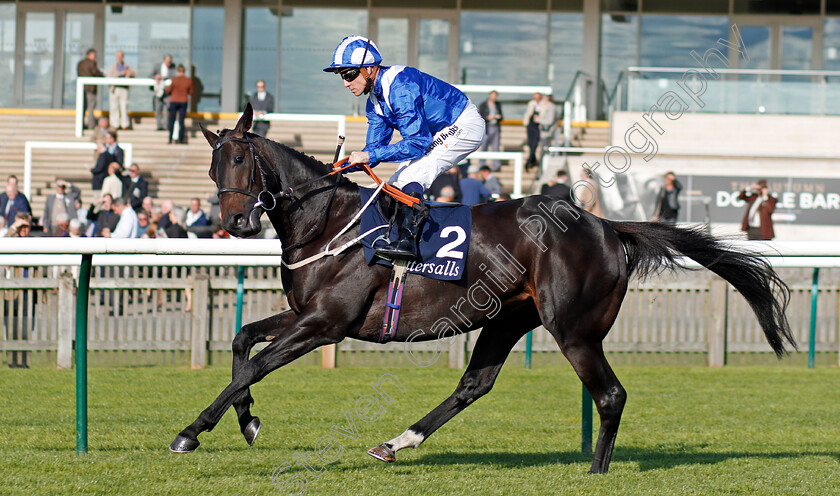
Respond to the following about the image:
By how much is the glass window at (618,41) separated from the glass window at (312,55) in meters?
4.73

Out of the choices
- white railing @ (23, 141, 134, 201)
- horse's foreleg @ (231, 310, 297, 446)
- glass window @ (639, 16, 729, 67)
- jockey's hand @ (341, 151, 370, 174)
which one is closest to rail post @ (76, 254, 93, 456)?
horse's foreleg @ (231, 310, 297, 446)

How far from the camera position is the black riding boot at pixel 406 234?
15.0 ft

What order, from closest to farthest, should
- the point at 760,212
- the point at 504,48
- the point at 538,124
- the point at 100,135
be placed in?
1. the point at 760,212
2. the point at 100,135
3. the point at 538,124
4. the point at 504,48

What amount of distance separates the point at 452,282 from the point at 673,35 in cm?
1823

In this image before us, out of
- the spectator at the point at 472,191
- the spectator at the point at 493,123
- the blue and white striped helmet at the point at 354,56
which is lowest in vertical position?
the spectator at the point at 472,191

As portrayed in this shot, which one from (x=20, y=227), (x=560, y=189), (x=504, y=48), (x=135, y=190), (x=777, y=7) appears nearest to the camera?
(x=20, y=227)

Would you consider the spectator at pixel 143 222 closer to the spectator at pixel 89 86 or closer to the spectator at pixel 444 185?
the spectator at pixel 444 185

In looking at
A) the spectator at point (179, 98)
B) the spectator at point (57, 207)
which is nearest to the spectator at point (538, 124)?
the spectator at point (179, 98)

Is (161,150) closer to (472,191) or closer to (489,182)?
(489,182)

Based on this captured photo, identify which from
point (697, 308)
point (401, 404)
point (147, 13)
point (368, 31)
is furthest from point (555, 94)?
point (401, 404)

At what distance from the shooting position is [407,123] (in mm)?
4680

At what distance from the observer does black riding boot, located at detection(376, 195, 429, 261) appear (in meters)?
4.57

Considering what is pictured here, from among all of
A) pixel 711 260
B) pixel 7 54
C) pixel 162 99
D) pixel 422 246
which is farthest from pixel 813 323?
pixel 7 54

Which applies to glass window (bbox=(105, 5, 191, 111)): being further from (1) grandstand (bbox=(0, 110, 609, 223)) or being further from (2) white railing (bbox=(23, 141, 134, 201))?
(2) white railing (bbox=(23, 141, 134, 201))
